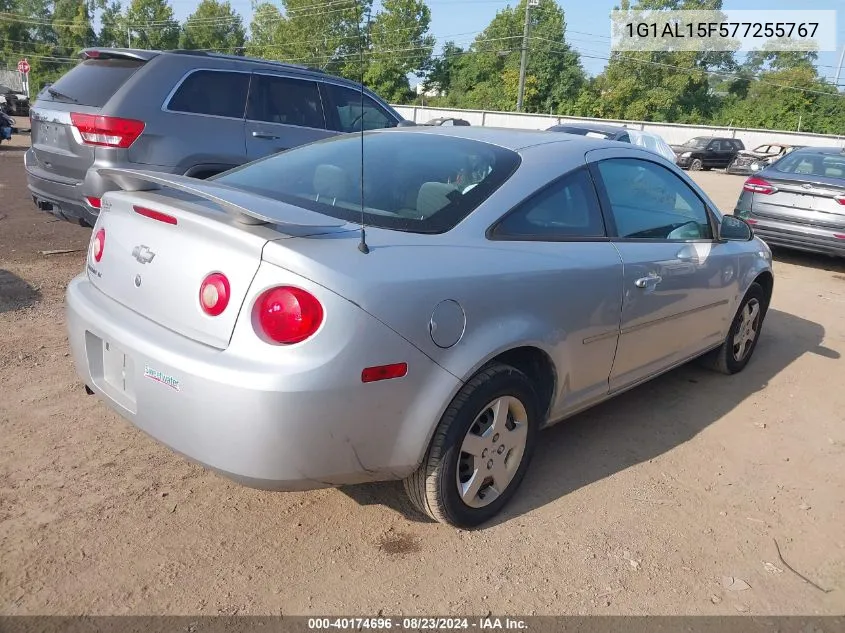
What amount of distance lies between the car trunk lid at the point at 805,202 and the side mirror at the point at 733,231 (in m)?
4.32

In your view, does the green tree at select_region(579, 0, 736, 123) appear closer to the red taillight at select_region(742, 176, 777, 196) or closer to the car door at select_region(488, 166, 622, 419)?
the red taillight at select_region(742, 176, 777, 196)

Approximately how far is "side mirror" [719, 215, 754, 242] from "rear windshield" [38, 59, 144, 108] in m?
4.83

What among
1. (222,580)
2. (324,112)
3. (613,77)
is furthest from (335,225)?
(613,77)

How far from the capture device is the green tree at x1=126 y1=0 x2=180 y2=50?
A: 211ft

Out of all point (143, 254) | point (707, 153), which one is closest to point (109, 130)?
point (143, 254)

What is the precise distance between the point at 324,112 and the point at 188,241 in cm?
503

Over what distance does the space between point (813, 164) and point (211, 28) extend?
6743cm

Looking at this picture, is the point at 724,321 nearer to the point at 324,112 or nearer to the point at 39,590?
the point at 39,590

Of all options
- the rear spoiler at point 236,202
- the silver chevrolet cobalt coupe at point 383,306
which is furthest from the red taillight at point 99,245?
the rear spoiler at point 236,202

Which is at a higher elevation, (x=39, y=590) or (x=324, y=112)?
(x=324, y=112)

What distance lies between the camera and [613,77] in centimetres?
5122

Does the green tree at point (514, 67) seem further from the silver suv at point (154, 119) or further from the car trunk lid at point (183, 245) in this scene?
the car trunk lid at point (183, 245)

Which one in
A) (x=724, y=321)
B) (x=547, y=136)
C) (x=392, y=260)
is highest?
(x=547, y=136)

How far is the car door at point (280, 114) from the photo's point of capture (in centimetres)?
639
